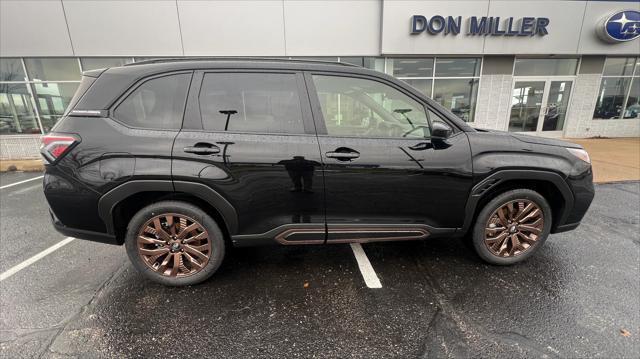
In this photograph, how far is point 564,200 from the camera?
2.84 metres

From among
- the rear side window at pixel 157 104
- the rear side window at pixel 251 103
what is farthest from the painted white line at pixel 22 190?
the rear side window at pixel 251 103

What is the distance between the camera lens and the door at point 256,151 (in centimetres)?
241

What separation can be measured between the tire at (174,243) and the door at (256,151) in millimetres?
242

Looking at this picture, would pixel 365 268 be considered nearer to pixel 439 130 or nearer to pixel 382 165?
pixel 382 165

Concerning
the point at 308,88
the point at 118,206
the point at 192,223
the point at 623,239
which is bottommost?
the point at 623,239

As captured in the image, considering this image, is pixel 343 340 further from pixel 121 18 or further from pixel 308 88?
pixel 121 18

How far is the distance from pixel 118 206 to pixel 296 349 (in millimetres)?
1859

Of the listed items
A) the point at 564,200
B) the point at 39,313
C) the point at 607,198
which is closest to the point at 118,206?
the point at 39,313

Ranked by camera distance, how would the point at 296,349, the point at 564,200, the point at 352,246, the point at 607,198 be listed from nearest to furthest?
the point at 296,349, the point at 564,200, the point at 352,246, the point at 607,198

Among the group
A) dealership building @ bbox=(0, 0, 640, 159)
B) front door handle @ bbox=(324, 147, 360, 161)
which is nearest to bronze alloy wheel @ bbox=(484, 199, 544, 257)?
front door handle @ bbox=(324, 147, 360, 161)

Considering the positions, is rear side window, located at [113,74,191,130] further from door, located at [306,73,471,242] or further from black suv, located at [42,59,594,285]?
door, located at [306,73,471,242]

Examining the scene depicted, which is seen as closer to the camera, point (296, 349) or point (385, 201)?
point (296, 349)

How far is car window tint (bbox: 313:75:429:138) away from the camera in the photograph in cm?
261

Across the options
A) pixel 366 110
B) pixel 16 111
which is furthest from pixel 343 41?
pixel 16 111
